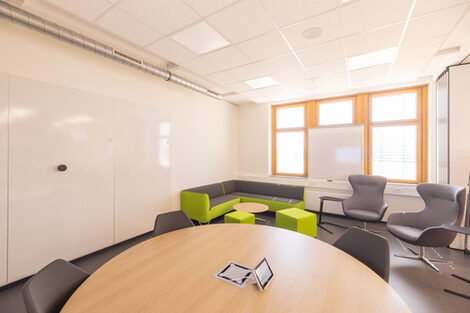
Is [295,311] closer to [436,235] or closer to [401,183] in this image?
[436,235]

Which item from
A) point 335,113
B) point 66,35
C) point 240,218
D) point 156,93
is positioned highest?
point 66,35

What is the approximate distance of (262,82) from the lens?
4.11 metres

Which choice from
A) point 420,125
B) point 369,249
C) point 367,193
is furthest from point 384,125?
point 369,249

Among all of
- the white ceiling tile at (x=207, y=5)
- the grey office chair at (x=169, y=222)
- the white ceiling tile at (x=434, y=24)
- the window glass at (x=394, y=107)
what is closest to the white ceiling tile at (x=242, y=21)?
the white ceiling tile at (x=207, y=5)

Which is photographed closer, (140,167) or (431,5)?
(431,5)

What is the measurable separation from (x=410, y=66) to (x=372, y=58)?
82 centimetres

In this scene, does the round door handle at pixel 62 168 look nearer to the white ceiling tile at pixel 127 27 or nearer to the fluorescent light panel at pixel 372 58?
the white ceiling tile at pixel 127 27

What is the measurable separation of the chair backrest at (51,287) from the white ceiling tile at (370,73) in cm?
452

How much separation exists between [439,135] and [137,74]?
18.4ft

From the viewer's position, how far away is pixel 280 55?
2.94 meters

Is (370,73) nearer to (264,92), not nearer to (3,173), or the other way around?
(264,92)

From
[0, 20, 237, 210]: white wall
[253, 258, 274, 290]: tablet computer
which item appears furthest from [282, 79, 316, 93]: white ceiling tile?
[253, 258, 274, 290]: tablet computer

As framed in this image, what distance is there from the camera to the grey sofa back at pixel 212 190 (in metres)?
4.62

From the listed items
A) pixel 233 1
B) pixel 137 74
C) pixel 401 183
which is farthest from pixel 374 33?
pixel 137 74
